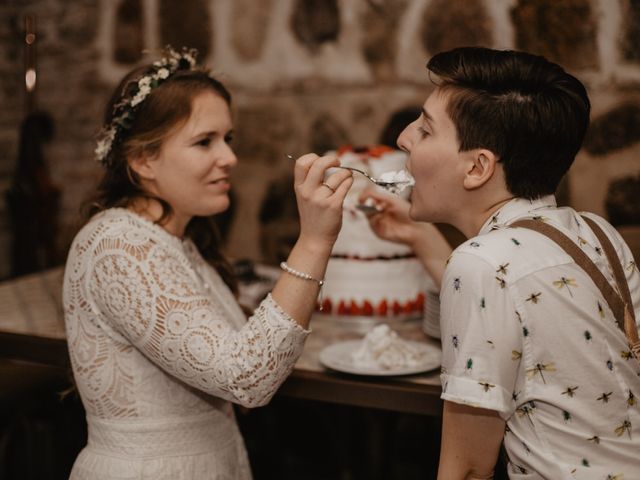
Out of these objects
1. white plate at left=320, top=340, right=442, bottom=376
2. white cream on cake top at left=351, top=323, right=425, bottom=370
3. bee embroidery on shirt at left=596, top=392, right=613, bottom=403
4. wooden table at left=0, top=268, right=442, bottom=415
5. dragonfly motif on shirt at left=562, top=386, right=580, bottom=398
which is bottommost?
wooden table at left=0, top=268, right=442, bottom=415

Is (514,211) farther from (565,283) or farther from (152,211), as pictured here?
(152,211)

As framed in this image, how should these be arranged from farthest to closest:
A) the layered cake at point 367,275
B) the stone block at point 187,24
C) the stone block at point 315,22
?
the stone block at point 187,24 → the stone block at point 315,22 → the layered cake at point 367,275

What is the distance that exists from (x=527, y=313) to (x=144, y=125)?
3.66ft

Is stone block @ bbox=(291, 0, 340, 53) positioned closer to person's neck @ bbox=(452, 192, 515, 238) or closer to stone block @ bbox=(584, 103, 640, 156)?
stone block @ bbox=(584, 103, 640, 156)

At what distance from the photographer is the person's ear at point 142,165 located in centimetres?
191

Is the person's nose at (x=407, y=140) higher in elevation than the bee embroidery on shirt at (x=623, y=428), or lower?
→ higher

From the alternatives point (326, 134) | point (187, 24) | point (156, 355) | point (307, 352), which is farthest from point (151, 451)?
point (187, 24)

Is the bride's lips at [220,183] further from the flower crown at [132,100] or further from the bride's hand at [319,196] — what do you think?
the bride's hand at [319,196]

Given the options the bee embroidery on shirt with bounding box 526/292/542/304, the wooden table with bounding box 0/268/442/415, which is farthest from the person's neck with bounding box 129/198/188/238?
the bee embroidery on shirt with bounding box 526/292/542/304

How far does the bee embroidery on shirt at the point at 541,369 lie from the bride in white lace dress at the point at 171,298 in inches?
19.2

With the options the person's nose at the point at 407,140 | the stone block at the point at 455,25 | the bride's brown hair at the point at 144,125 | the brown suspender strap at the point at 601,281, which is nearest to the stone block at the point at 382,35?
the stone block at the point at 455,25

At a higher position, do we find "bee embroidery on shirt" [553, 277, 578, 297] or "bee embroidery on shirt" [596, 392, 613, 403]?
"bee embroidery on shirt" [553, 277, 578, 297]

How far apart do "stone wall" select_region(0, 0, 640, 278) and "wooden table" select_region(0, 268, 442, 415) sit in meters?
0.57

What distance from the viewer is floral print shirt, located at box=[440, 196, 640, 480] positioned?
127 centimetres
